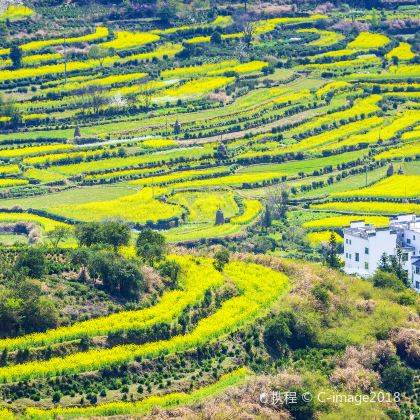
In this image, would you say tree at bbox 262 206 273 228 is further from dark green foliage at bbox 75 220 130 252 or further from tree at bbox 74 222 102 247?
tree at bbox 74 222 102 247

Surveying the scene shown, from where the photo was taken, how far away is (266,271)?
431 ft

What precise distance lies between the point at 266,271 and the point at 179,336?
1974cm

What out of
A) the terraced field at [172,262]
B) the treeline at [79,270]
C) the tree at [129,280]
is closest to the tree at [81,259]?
the treeline at [79,270]

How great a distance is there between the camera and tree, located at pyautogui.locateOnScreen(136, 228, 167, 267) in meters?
126

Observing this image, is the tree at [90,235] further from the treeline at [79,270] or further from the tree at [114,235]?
the tree at [114,235]

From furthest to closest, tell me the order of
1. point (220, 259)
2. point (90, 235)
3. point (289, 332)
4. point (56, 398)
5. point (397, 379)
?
point (220, 259) → point (90, 235) → point (289, 332) → point (397, 379) → point (56, 398)

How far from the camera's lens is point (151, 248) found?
126562 millimetres

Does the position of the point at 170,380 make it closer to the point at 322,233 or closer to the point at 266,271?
the point at 266,271

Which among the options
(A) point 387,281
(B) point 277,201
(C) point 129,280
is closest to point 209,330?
(C) point 129,280

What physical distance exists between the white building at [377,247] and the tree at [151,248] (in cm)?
2433

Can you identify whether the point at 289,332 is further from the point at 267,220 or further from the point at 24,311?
the point at 267,220

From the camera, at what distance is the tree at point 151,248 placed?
126 metres

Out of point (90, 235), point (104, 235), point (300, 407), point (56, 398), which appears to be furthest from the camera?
point (104, 235)

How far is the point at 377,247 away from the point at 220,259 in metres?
23.7
